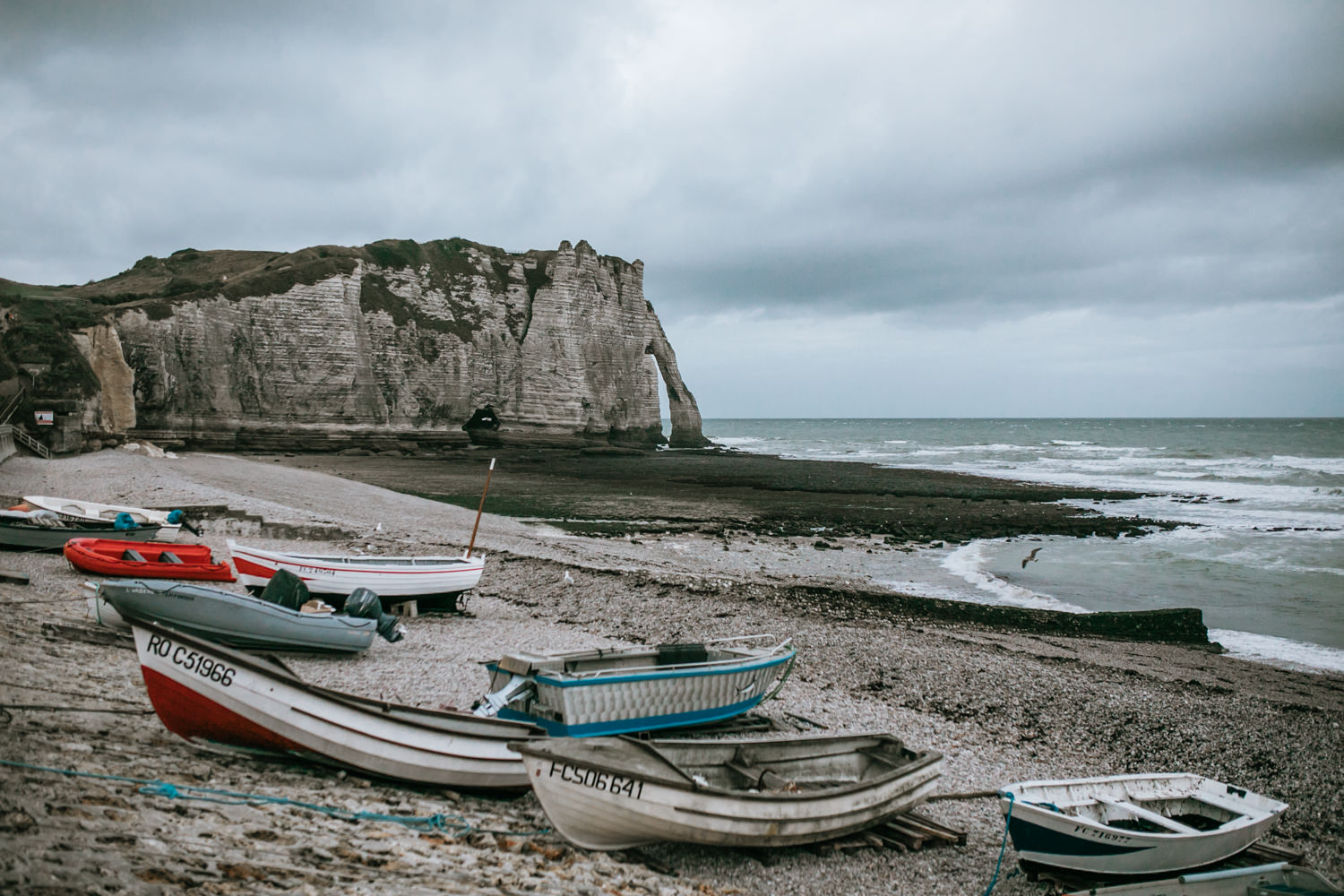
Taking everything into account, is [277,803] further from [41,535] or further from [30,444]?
[30,444]

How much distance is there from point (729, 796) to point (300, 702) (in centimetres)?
355

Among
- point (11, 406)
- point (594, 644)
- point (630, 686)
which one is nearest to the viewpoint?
point (630, 686)

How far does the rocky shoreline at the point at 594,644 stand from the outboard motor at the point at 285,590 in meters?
1.08

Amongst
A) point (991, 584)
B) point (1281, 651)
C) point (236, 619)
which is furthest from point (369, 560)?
point (1281, 651)

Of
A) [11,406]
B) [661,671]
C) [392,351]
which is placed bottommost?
[661,671]

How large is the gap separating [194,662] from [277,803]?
147cm

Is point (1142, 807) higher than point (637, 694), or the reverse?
point (637, 694)

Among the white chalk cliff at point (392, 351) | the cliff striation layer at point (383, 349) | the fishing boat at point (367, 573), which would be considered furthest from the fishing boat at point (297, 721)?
the white chalk cliff at point (392, 351)

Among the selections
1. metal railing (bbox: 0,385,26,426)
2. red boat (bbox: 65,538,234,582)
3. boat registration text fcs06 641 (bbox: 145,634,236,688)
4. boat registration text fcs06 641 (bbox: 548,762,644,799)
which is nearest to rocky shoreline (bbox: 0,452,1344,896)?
red boat (bbox: 65,538,234,582)

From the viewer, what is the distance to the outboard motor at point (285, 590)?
10.8 m

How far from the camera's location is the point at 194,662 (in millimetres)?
6223

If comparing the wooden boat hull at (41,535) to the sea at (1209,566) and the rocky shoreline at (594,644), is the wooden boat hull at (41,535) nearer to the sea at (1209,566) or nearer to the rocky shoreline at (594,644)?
the rocky shoreline at (594,644)

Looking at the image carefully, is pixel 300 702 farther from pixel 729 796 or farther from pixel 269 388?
pixel 269 388

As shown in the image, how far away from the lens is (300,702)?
6.23 m
